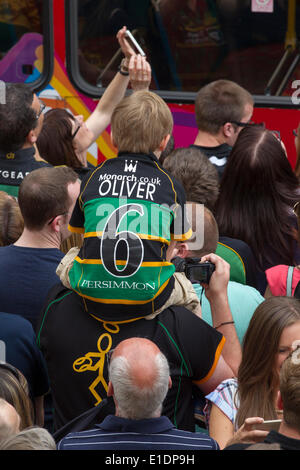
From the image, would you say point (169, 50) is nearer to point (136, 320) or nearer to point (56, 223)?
point (56, 223)

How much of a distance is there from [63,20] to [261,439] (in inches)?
182

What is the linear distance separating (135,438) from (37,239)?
136 cm

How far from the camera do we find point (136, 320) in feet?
9.66

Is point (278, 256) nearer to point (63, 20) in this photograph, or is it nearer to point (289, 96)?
point (289, 96)

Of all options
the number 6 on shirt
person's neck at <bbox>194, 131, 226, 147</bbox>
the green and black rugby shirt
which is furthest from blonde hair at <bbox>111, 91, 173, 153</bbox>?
person's neck at <bbox>194, 131, 226, 147</bbox>

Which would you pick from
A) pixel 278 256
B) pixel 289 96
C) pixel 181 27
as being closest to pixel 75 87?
pixel 181 27

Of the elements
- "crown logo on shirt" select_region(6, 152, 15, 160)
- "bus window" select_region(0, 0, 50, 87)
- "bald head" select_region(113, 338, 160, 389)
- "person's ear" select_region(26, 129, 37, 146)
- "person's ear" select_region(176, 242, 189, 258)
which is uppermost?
"bus window" select_region(0, 0, 50, 87)

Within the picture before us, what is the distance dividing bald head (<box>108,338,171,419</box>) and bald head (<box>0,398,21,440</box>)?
0.31m

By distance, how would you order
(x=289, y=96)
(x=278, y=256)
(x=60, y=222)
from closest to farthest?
1. (x=60, y=222)
2. (x=278, y=256)
3. (x=289, y=96)

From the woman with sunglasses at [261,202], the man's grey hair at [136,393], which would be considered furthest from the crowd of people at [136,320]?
the woman with sunglasses at [261,202]

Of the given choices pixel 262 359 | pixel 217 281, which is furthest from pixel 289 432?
pixel 217 281

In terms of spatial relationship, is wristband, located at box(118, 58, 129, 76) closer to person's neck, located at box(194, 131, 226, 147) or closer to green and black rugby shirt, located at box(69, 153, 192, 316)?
person's neck, located at box(194, 131, 226, 147)

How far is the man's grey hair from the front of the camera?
241cm

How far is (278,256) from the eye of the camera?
13.5 ft
